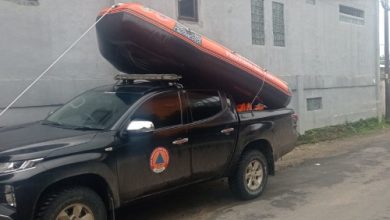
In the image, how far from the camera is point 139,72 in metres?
6.98

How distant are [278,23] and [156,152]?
8908mm

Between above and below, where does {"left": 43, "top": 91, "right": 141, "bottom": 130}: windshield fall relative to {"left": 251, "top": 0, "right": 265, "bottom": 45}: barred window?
below

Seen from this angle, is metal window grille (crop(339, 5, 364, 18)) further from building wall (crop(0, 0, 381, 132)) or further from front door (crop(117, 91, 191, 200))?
front door (crop(117, 91, 191, 200))

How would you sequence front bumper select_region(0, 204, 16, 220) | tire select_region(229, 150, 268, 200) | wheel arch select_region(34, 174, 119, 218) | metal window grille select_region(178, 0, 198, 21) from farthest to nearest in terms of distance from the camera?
metal window grille select_region(178, 0, 198, 21)
tire select_region(229, 150, 268, 200)
wheel arch select_region(34, 174, 119, 218)
front bumper select_region(0, 204, 16, 220)

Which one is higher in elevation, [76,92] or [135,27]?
[135,27]

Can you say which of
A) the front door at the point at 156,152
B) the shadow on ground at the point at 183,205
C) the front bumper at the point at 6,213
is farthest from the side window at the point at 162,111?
the front bumper at the point at 6,213

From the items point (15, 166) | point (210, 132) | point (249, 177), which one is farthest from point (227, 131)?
point (15, 166)

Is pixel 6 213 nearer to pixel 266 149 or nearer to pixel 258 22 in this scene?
pixel 266 149

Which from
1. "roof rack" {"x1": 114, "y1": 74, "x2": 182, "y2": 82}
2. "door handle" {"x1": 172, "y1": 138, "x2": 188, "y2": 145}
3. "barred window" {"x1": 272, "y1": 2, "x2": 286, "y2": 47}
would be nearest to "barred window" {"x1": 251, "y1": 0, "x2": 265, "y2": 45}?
"barred window" {"x1": 272, "y1": 2, "x2": 286, "y2": 47}

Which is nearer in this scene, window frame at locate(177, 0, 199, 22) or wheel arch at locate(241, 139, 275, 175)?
wheel arch at locate(241, 139, 275, 175)

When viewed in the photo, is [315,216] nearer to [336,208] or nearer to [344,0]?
[336,208]

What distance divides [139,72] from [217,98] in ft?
3.95

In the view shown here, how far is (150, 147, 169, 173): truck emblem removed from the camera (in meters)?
5.44

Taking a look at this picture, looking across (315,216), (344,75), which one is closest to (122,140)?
(315,216)
